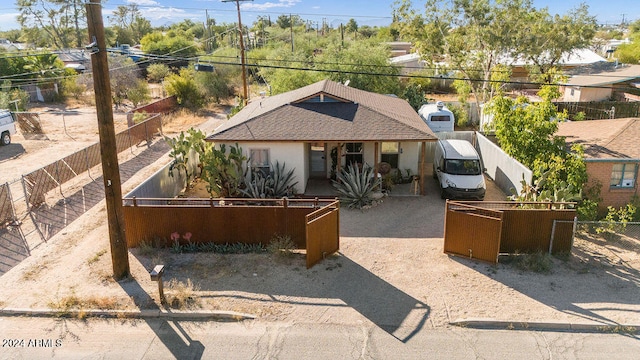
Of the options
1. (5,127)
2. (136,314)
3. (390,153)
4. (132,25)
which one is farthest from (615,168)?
(132,25)

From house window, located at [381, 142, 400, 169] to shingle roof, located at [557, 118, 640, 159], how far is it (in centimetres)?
704

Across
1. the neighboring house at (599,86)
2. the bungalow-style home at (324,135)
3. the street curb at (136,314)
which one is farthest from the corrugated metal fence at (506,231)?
the neighboring house at (599,86)

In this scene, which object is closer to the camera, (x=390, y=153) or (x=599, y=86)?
(x=390, y=153)

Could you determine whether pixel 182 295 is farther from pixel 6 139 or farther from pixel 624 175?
pixel 6 139

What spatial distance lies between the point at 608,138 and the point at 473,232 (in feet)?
32.6

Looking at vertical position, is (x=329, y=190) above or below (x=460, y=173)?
below

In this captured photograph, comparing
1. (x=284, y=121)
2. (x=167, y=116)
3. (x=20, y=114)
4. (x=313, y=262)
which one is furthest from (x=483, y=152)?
(x=20, y=114)

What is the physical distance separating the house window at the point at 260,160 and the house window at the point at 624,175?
41.7 ft

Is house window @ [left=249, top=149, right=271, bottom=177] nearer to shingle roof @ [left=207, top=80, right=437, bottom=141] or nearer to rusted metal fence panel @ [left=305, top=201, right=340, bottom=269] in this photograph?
shingle roof @ [left=207, top=80, right=437, bottom=141]

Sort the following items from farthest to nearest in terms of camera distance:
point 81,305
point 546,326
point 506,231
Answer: point 506,231
point 81,305
point 546,326

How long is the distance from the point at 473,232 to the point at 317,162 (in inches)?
360

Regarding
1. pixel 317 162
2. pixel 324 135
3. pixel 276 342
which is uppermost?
pixel 324 135

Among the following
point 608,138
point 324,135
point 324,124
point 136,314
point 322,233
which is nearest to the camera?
point 136,314

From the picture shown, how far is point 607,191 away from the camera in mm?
16406
